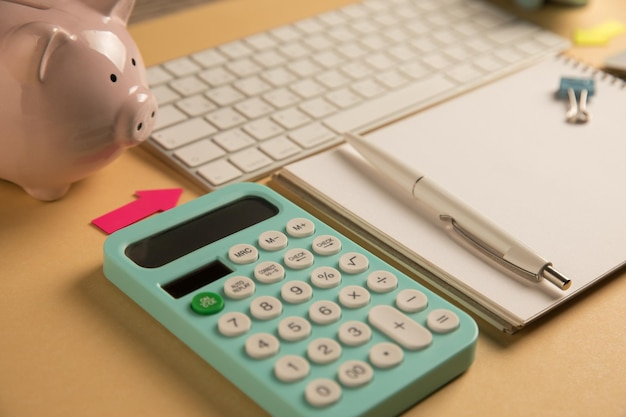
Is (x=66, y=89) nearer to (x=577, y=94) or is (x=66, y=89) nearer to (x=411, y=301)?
(x=411, y=301)

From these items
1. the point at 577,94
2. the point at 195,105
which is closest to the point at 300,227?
the point at 195,105

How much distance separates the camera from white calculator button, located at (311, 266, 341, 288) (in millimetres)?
531

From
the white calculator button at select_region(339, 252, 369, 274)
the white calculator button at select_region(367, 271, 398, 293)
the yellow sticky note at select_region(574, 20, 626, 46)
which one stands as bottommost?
the yellow sticky note at select_region(574, 20, 626, 46)

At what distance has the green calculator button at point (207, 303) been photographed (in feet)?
1.68

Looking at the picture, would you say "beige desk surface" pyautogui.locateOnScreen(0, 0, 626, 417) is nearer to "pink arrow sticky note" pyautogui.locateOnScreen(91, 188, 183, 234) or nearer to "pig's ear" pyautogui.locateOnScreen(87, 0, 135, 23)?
"pink arrow sticky note" pyautogui.locateOnScreen(91, 188, 183, 234)

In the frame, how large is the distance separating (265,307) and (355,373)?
7 cm

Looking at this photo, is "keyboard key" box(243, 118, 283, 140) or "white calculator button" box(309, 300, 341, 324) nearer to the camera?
"white calculator button" box(309, 300, 341, 324)

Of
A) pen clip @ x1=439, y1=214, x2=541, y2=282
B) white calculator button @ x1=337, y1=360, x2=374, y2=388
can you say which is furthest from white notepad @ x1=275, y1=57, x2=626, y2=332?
white calculator button @ x1=337, y1=360, x2=374, y2=388

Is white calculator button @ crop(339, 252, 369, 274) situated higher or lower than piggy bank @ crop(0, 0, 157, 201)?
lower

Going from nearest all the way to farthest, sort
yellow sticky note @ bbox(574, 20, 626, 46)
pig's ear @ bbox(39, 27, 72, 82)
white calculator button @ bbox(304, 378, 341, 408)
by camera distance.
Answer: white calculator button @ bbox(304, 378, 341, 408), pig's ear @ bbox(39, 27, 72, 82), yellow sticky note @ bbox(574, 20, 626, 46)

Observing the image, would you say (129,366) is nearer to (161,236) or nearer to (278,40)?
(161,236)

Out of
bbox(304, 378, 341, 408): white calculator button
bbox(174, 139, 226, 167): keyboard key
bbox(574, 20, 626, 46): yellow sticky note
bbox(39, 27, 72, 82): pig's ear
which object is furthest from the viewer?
bbox(574, 20, 626, 46): yellow sticky note

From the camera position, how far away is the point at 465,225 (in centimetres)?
60

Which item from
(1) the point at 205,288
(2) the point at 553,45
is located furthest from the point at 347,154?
(2) the point at 553,45
